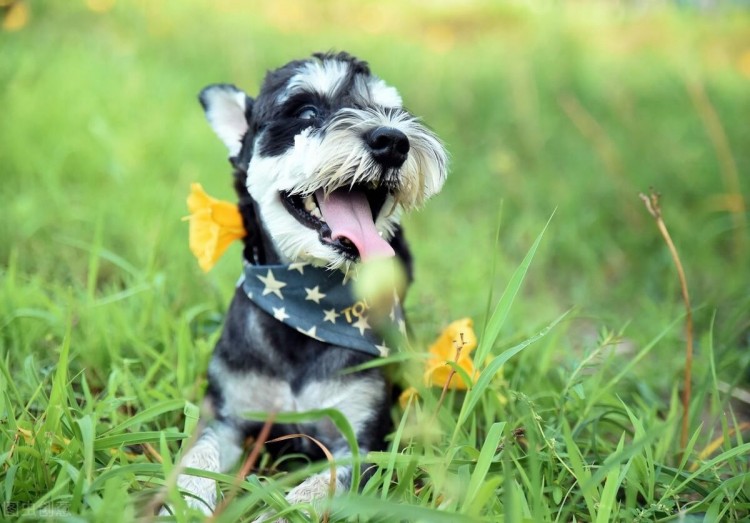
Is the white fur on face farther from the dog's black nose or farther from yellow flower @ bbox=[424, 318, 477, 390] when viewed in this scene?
yellow flower @ bbox=[424, 318, 477, 390]

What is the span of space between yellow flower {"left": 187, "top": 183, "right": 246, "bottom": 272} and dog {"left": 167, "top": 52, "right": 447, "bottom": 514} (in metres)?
0.09

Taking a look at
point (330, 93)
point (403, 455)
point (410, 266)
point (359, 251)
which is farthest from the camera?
point (410, 266)

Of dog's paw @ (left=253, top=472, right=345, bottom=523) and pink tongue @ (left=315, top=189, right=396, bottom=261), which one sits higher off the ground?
pink tongue @ (left=315, top=189, right=396, bottom=261)

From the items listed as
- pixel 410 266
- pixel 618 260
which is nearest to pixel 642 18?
pixel 618 260

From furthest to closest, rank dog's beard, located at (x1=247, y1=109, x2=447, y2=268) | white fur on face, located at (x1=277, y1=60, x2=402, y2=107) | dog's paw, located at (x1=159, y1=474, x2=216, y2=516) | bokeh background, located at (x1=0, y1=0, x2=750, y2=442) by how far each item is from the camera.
Result: bokeh background, located at (x1=0, y1=0, x2=750, y2=442)
white fur on face, located at (x1=277, y1=60, x2=402, y2=107)
dog's beard, located at (x1=247, y1=109, x2=447, y2=268)
dog's paw, located at (x1=159, y1=474, x2=216, y2=516)

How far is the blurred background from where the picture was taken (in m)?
3.74

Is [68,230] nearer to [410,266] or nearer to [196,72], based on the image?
[410,266]

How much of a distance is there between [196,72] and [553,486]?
20.0 feet

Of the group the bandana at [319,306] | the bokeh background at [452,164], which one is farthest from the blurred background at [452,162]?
the bandana at [319,306]

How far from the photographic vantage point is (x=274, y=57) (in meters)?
7.61

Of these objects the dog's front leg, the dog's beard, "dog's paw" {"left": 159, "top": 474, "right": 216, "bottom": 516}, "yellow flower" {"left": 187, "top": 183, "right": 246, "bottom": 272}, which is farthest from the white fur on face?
"dog's paw" {"left": 159, "top": 474, "right": 216, "bottom": 516}

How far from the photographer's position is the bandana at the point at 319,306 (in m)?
2.68

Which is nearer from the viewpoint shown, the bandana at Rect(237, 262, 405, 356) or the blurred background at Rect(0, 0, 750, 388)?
the bandana at Rect(237, 262, 405, 356)

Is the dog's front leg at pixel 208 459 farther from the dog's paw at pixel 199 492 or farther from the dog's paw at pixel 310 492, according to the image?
the dog's paw at pixel 310 492
